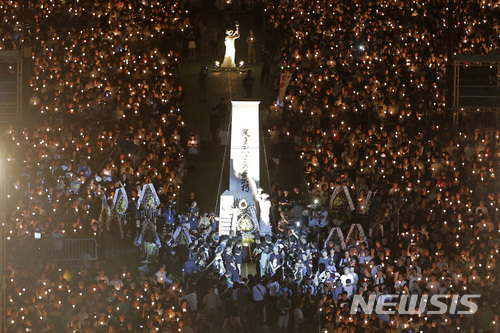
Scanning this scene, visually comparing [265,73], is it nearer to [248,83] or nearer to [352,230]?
[248,83]

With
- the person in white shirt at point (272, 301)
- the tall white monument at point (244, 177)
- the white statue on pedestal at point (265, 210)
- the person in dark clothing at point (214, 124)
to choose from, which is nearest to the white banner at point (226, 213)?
the tall white monument at point (244, 177)

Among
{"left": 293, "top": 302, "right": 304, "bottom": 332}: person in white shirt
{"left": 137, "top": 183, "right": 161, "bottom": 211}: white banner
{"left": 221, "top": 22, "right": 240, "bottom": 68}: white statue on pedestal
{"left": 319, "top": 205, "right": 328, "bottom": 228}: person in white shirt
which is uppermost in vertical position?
{"left": 221, "top": 22, "right": 240, "bottom": 68}: white statue on pedestal

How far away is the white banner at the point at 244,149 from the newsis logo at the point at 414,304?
20.6 ft

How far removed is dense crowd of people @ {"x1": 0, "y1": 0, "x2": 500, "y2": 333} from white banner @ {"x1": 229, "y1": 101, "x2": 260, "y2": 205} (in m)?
0.80

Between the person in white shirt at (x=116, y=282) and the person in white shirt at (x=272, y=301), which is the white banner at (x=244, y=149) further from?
the person in white shirt at (x=116, y=282)

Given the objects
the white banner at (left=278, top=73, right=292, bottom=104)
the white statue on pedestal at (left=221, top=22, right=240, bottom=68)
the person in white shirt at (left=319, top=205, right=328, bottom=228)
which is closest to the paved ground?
the white statue on pedestal at (left=221, top=22, right=240, bottom=68)

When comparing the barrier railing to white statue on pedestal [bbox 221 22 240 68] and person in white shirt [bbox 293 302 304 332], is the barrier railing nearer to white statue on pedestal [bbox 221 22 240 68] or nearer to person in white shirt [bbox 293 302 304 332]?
person in white shirt [bbox 293 302 304 332]

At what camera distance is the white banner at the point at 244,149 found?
37375 millimetres

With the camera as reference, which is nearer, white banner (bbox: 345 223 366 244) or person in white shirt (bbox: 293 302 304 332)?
person in white shirt (bbox: 293 302 304 332)

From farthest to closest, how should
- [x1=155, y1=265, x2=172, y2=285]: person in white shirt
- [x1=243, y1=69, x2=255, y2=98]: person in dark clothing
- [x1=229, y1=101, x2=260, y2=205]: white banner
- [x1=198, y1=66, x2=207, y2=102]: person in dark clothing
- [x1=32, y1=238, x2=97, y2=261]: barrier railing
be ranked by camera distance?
[x1=243, y1=69, x2=255, y2=98]: person in dark clothing
[x1=198, y1=66, x2=207, y2=102]: person in dark clothing
[x1=229, y1=101, x2=260, y2=205]: white banner
[x1=32, y1=238, x2=97, y2=261]: barrier railing
[x1=155, y1=265, x2=172, y2=285]: person in white shirt

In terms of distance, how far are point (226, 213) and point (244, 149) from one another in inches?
78.3

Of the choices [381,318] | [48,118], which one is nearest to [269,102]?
[48,118]

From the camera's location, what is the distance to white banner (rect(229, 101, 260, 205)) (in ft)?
123

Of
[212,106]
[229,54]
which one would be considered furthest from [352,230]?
[229,54]
